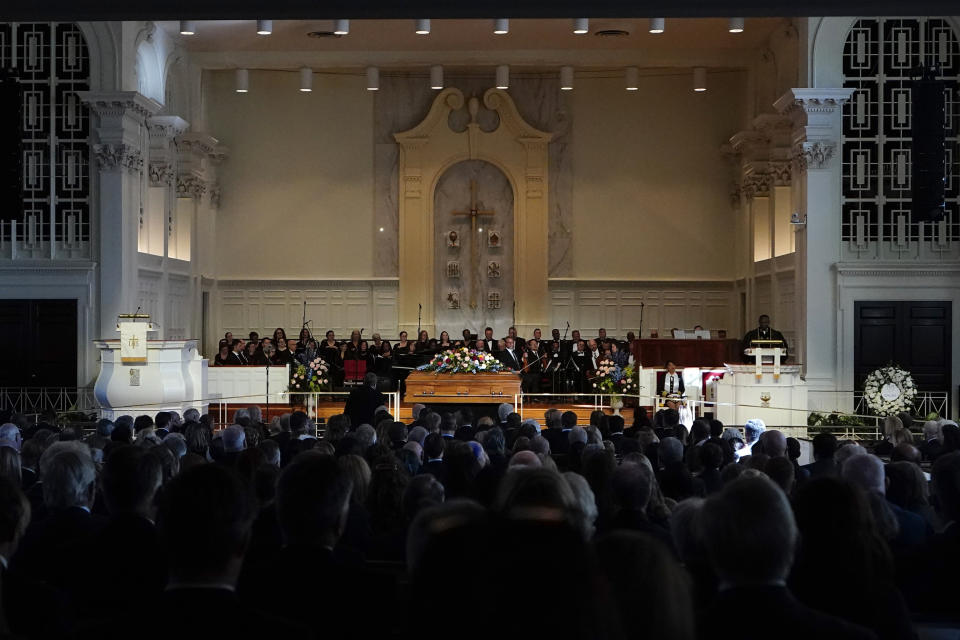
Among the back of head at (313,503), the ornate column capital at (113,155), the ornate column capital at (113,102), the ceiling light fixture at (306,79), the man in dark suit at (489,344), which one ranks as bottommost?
the back of head at (313,503)

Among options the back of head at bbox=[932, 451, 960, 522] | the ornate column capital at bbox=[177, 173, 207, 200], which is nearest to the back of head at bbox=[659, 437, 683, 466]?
the back of head at bbox=[932, 451, 960, 522]

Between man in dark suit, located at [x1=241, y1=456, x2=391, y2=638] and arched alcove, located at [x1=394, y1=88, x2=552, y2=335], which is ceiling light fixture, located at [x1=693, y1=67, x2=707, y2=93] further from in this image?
man in dark suit, located at [x1=241, y1=456, x2=391, y2=638]

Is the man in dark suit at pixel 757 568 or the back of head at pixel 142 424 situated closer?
the man in dark suit at pixel 757 568

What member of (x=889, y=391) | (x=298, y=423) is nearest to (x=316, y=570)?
(x=298, y=423)

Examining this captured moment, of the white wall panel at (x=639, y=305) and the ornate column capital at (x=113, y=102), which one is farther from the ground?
the ornate column capital at (x=113, y=102)

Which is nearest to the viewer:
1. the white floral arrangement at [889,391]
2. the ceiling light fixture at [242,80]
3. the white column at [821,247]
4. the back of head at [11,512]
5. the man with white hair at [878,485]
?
the back of head at [11,512]

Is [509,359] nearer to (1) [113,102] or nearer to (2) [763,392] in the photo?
(2) [763,392]

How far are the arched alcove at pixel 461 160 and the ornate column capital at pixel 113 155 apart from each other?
7.11 metres

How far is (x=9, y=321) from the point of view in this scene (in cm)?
1962

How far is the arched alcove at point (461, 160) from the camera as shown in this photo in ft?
82.8

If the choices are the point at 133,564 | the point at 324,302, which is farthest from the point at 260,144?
the point at 133,564

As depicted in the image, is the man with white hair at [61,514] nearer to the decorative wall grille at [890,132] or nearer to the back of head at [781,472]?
the back of head at [781,472]

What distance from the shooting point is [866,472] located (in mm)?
5285

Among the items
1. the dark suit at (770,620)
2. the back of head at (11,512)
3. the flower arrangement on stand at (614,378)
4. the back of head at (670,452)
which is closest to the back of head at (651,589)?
the dark suit at (770,620)
